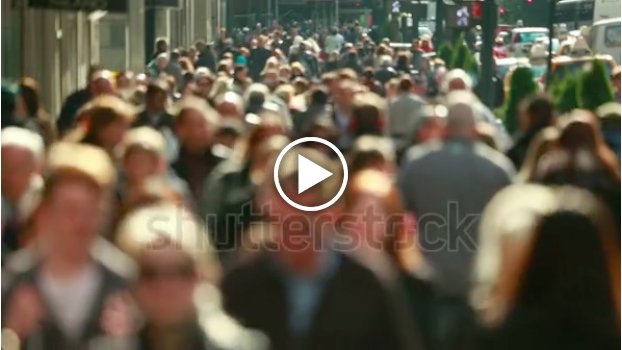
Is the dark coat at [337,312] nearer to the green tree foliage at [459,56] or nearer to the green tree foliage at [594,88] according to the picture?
the green tree foliage at [594,88]

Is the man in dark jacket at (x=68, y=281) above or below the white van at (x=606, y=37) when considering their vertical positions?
above

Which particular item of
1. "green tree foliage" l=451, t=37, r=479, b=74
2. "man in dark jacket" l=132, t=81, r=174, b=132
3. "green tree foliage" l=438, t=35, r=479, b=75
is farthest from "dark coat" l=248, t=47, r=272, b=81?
"man in dark jacket" l=132, t=81, r=174, b=132

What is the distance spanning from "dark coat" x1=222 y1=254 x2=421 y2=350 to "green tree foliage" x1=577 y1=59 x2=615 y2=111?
8981 mm

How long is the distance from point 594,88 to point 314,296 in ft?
32.1

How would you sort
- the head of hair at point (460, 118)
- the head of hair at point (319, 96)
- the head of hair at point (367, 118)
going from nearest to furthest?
1. the head of hair at point (460, 118)
2. the head of hair at point (367, 118)
3. the head of hair at point (319, 96)

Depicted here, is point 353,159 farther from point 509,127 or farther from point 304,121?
point 509,127

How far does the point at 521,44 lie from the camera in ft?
151

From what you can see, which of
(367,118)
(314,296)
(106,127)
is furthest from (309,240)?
(367,118)

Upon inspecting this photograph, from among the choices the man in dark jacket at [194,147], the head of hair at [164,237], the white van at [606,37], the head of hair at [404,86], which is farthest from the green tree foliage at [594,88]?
the white van at [606,37]

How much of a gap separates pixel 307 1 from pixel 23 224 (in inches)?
675

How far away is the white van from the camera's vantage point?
34.5m

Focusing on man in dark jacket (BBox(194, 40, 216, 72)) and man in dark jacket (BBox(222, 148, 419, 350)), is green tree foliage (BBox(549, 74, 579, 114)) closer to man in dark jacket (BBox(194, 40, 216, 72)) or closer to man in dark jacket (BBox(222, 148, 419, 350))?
man in dark jacket (BBox(222, 148, 419, 350))

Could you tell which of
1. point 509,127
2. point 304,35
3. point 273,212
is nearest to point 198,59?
point 304,35

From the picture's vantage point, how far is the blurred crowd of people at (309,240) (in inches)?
180
